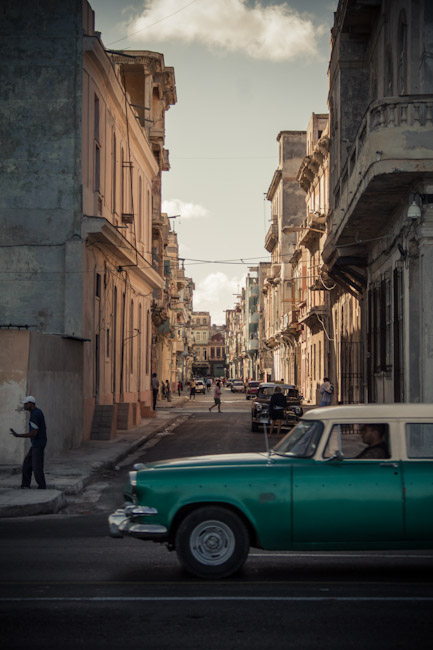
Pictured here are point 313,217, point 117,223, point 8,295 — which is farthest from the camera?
point 313,217

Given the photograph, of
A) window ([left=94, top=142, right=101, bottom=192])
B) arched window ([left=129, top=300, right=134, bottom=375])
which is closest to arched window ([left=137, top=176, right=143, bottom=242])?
arched window ([left=129, top=300, right=134, bottom=375])

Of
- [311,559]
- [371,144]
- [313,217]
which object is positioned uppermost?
[313,217]

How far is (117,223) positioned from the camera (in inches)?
1191

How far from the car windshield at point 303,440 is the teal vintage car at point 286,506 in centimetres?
9

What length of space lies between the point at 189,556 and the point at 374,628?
2.20 m

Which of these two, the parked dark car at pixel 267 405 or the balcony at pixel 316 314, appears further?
the balcony at pixel 316 314

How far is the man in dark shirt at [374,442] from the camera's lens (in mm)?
8227

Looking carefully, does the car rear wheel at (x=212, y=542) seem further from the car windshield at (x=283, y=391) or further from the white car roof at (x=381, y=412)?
the car windshield at (x=283, y=391)

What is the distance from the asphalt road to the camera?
604cm

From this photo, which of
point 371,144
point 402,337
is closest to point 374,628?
point 371,144

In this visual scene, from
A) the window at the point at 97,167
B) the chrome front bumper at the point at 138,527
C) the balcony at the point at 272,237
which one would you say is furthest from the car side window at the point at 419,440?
the balcony at the point at 272,237

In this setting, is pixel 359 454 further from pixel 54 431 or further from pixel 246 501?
pixel 54 431

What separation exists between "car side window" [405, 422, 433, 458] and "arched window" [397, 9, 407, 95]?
12424mm

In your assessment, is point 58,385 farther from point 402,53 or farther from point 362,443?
point 362,443
